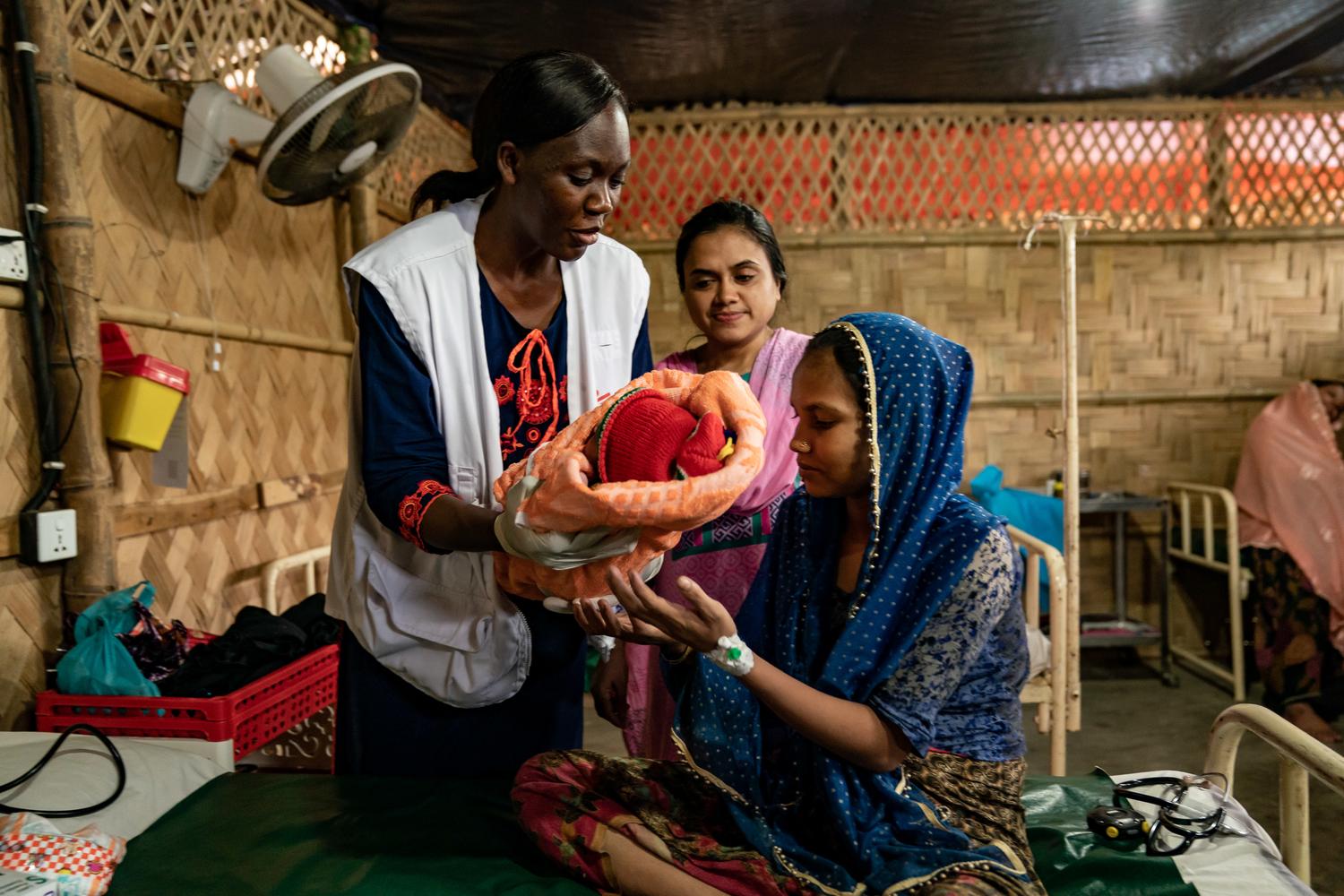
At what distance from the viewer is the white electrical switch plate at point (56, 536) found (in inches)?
78.8

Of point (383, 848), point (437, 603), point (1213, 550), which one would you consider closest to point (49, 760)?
point (383, 848)

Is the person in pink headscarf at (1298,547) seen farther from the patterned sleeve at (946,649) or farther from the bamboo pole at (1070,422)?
the patterned sleeve at (946,649)

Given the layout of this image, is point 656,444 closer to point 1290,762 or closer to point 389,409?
point 389,409

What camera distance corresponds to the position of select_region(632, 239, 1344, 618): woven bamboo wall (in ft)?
16.1

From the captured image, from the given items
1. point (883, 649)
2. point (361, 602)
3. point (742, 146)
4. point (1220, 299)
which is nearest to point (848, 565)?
point (883, 649)

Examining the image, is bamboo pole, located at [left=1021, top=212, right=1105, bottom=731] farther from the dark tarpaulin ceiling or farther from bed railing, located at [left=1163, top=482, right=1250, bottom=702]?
bed railing, located at [left=1163, top=482, right=1250, bottom=702]

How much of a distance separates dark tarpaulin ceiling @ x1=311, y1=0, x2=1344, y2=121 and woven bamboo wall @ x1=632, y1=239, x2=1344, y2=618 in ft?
2.69

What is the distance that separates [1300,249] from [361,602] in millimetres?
5253

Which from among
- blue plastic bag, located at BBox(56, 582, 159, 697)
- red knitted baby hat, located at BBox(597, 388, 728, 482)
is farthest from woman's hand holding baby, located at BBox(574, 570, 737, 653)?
blue plastic bag, located at BBox(56, 582, 159, 697)

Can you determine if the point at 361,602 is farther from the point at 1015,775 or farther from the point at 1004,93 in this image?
the point at 1004,93

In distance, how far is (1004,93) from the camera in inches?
190

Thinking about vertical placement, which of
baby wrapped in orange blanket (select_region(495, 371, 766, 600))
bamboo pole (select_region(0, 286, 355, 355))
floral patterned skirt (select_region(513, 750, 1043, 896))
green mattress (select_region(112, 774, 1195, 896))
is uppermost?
bamboo pole (select_region(0, 286, 355, 355))

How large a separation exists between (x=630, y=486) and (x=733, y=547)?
33.7 inches

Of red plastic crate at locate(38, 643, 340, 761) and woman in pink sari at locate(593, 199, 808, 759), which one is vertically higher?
woman in pink sari at locate(593, 199, 808, 759)
